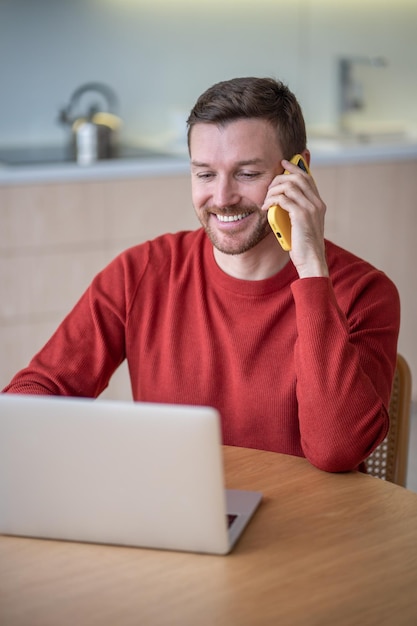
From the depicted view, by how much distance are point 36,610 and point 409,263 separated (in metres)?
3.14

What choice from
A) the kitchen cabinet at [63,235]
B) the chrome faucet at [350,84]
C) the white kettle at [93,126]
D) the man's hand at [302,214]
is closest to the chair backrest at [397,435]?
the man's hand at [302,214]

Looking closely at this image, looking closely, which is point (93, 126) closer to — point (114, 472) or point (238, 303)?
point (238, 303)

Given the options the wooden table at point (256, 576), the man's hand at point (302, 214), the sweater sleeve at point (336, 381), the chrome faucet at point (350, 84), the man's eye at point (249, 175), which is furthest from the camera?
the chrome faucet at point (350, 84)

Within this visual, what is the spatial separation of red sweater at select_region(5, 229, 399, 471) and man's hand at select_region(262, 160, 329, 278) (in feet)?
0.15

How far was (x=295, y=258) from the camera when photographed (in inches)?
68.6

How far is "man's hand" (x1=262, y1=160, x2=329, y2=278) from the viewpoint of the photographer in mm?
1734

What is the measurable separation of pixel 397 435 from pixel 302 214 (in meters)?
0.47

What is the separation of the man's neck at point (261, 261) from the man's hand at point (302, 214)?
0.11 metres

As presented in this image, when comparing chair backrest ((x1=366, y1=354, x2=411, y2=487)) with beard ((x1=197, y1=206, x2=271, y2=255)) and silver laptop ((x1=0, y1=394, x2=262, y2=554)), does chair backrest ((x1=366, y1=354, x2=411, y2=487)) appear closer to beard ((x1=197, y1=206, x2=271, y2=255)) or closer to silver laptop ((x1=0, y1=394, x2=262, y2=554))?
beard ((x1=197, y1=206, x2=271, y2=255))

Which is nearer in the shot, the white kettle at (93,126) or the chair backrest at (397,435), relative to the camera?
the chair backrest at (397,435)

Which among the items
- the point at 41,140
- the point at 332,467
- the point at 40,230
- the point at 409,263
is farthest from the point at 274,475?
the point at 41,140

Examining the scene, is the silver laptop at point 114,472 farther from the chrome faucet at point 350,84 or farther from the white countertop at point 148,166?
the chrome faucet at point 350,84

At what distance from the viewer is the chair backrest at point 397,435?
1.85 meters

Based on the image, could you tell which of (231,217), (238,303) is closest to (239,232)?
(231,217)
